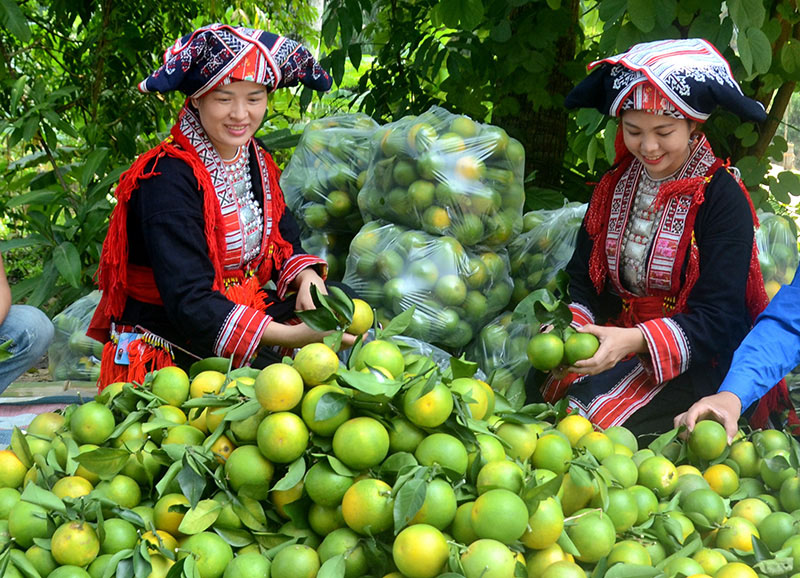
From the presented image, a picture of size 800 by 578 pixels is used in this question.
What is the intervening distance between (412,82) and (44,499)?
303cm

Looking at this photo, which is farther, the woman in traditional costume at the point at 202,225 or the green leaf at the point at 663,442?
the woman in traditional costume at the point at 202,225

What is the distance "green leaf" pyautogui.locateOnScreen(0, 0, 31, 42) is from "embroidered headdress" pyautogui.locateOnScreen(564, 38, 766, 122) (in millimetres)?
2172

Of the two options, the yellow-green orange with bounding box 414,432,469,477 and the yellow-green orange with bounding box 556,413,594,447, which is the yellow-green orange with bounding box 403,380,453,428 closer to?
the yellow-green orange with bounding box 414,432,469,477

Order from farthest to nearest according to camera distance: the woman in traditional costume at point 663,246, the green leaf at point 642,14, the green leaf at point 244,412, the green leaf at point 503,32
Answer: the green leaf at point 503,32 → the green leaf at point 642,14 → the woman in traditional costume at point 663,246 → the green leaf at point 244,412

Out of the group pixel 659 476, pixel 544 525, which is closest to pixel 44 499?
pixel 544 525

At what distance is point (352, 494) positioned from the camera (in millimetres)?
1190

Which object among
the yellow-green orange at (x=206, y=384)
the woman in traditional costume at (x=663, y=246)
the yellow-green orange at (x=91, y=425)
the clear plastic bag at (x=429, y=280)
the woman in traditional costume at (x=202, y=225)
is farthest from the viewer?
the clear plastic bag at (x=429, y=280)

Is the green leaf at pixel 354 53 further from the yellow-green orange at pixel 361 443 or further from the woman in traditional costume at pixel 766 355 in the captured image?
the yellow-green orange at pixel 361 443

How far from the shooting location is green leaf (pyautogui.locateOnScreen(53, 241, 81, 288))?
9.87 ft

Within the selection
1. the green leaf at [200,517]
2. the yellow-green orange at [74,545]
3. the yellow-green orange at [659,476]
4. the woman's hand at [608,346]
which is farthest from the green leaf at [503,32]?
the yellow-green orange at [74,545]

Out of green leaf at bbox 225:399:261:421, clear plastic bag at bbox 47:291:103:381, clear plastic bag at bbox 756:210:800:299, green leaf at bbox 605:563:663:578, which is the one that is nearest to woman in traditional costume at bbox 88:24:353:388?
clear plastic bag at bbox 47:291:103:381

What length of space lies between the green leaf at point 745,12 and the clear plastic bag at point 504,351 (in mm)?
1036

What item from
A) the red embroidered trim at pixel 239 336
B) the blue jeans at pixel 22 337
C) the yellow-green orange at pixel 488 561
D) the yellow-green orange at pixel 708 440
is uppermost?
the yellow-green orange at pixel 488 561

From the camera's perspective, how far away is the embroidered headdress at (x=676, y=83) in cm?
196
